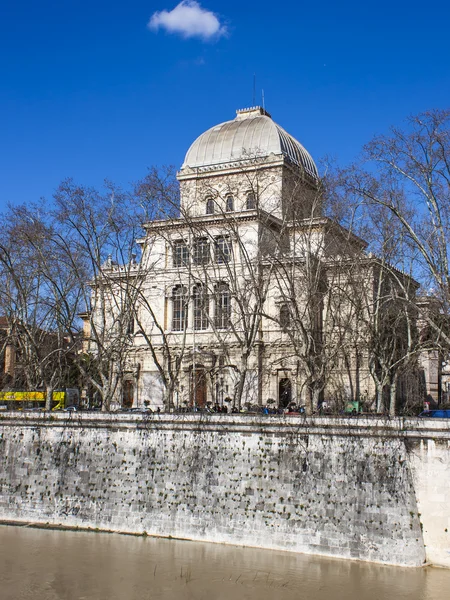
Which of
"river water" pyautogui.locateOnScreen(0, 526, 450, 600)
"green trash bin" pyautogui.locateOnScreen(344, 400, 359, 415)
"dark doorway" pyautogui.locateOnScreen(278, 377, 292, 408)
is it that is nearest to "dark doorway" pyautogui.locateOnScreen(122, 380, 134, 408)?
"dark doorway" pyautogui.locateOnScreen(278, 377, 292, 408)

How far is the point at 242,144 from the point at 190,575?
117 ft

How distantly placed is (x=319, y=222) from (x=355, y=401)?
1123 centimetres

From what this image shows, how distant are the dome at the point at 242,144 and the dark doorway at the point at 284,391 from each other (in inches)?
580

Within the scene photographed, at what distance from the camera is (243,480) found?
86.4 feet

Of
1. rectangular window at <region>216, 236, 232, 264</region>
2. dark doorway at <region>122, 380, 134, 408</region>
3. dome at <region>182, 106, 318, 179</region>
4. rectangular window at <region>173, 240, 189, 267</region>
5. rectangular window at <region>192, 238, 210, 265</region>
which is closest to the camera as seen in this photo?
rectangular window at <region>216, 236, 232, 264</region>

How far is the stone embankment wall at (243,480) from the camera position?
23.3 metres

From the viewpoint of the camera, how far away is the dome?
51594 millimetres

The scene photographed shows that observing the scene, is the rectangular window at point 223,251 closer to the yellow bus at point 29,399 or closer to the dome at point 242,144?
the dome at point 242,144

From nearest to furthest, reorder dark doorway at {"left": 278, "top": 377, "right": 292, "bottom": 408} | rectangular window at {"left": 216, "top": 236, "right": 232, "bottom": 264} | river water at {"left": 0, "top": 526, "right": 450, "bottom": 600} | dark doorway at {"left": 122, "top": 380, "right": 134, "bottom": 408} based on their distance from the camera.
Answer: river water at {"left": 0, "top": 526, "right": 450, "bottom": 600} < rectangular window at {"left": 216, "top": 236, "right": 232, "bottom": 264} < dark doorway at {"left": 278, "top": 377, "right": 292, "bottom": 408} < dark doorway at {"left": 122, "top": 380, "right": 134, "bottom": 408}

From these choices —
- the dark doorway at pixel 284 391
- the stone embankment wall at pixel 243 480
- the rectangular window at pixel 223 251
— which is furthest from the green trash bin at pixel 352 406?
the stone embankment wall at pixel 243 480

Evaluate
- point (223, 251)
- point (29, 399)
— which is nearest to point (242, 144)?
point (223, 251)

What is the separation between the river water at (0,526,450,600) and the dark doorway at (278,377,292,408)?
65.4 ft

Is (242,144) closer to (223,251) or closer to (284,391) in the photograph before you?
(223,251)

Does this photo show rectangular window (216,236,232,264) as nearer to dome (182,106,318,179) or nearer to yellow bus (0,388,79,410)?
dome (182,106,318,179)
